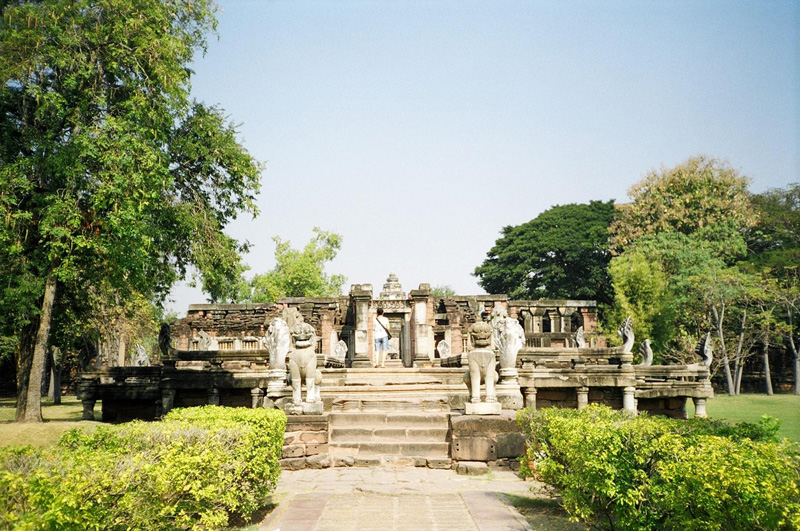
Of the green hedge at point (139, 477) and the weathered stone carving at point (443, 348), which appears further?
the weathered stone carving at point (443, 348)

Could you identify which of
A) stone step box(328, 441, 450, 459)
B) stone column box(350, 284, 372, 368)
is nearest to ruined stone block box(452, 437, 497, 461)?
stone step box(328, 441, 450, 459)

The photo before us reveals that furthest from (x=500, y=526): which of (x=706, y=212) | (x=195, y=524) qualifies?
(x=706, y=212)

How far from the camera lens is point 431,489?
28.5 ft

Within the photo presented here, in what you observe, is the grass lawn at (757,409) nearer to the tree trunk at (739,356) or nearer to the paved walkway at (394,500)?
the tree trunk at (739,356)

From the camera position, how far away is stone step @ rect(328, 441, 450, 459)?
423 inches

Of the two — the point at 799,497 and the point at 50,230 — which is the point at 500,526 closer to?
the point at 799,497

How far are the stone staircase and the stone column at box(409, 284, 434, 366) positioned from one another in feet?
39.0

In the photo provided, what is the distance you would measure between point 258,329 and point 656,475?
83.9ft

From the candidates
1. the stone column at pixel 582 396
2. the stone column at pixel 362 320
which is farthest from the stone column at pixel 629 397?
the stone column at pixel 362 320

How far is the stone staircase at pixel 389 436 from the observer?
35.2ft

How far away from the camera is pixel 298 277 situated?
4553 centimetres

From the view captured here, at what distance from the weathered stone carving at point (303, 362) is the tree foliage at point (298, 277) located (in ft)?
113

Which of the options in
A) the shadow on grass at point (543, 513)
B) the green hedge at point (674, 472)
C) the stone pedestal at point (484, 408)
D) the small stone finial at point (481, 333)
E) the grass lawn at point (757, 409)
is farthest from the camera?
the grass lawn at point (757, 409)

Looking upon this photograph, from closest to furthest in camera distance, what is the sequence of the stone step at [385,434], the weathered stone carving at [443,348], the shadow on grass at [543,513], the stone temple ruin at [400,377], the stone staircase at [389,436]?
1. the shadow on grass at [543,513]
2. the stone temple ruin at [400,377]
3. the stone staircase at [389,436]
4. the stone step at [385,434]
5. the weathered stone carving at [443,348]
